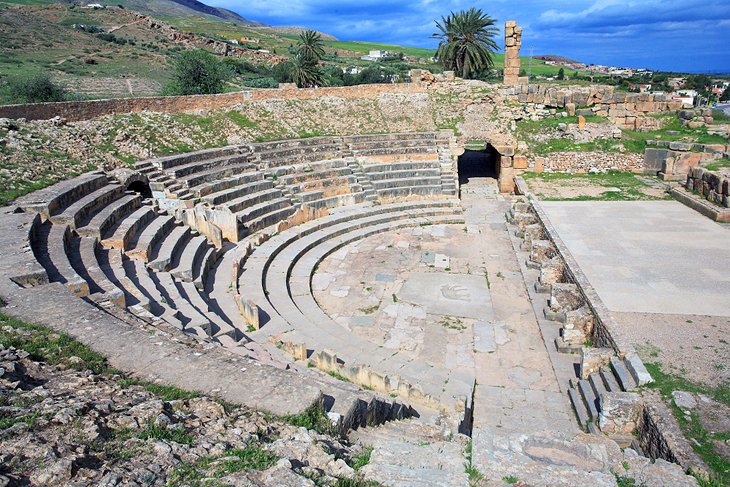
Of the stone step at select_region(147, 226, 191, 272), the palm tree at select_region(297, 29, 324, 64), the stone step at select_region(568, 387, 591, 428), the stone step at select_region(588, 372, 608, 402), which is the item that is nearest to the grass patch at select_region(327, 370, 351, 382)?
the stone step at select_region(568, 387, 591, 428)

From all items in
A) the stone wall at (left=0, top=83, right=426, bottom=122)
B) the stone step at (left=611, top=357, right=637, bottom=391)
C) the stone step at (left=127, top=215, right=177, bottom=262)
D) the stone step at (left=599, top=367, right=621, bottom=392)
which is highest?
the stone wall at (left=0, top=83, right=426, bottom=122)

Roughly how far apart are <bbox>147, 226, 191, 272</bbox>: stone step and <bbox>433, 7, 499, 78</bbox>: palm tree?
893 inches

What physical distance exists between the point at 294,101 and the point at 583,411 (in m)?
19.0

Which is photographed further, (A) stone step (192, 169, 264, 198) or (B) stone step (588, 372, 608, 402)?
(A) stone step (192, 169, 264, 198)

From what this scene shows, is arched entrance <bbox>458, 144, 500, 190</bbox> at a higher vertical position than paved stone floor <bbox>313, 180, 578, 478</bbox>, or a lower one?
higher

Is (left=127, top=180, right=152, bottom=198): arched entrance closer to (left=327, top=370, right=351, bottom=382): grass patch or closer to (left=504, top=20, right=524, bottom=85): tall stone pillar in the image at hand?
(left=327, top=370, right=351, bottom=382): grass patch

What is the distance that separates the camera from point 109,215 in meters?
12.2

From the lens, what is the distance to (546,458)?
5.12 metres

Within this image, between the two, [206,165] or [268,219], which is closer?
[268,219]

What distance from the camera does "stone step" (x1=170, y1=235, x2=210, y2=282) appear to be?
11.1 m

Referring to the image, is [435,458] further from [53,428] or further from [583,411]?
[583,411]

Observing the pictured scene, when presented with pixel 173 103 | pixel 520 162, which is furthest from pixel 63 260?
pixel 520 162

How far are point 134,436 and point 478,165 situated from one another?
25.0m

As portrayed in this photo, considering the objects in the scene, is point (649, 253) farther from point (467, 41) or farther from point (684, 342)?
point (467, 41)
